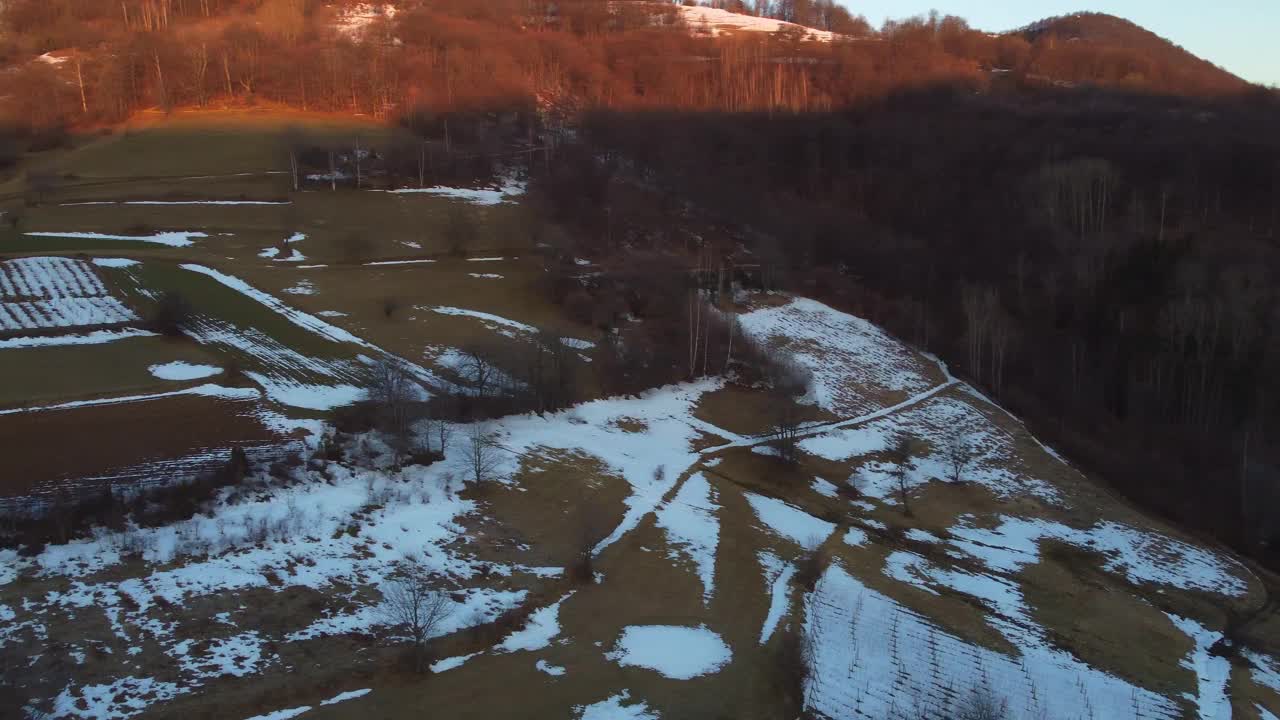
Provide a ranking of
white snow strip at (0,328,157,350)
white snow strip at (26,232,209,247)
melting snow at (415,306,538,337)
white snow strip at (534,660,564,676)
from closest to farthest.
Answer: white snow strip at (534,660,564,676) → white snow strip at (0,328,157,350) → melting snow at (415,306,538,337) → white snow strip at (26,232,209,247)

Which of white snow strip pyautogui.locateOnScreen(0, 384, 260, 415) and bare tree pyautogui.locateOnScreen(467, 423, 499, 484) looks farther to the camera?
bare tree pyautogui.locateOnScreen(467, 423, 499, 484)

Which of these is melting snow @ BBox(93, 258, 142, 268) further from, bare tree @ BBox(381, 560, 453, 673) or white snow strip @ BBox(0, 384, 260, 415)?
bare tree @ BBox(381, 560, 453, 673)

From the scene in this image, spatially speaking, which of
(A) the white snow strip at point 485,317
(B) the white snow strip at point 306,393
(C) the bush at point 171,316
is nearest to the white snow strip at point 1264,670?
(B) the white snow strip at point 306,393

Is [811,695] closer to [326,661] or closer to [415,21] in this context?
[326,661]

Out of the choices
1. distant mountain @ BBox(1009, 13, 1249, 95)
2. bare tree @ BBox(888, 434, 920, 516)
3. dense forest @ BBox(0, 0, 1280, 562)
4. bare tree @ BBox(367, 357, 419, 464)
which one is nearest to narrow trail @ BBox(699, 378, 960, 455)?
bare tree @ BBox(888, 434, 920, 516)

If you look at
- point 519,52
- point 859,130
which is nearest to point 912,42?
point 859,130

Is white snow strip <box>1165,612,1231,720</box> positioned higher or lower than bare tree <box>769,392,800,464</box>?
lower

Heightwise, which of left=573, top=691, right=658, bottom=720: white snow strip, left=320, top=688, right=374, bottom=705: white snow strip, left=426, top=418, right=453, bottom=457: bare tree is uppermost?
left=426, top=418, right=453, bottom=457: bare tree
